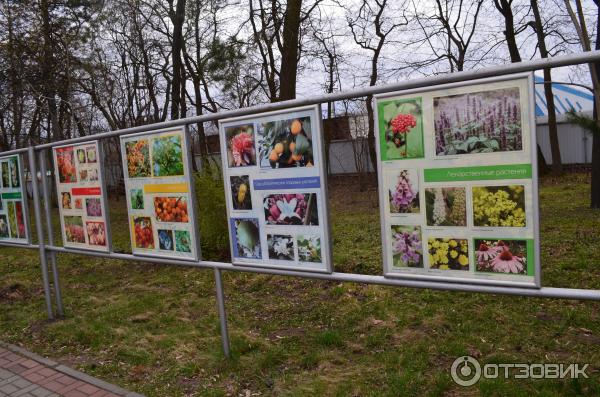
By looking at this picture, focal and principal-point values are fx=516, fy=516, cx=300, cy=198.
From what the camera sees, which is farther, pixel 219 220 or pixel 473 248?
pixel 219 220

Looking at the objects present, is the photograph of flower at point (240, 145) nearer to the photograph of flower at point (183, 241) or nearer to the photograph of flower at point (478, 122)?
the photograph of flower at point (183, 241)

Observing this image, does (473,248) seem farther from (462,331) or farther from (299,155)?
(462,331)

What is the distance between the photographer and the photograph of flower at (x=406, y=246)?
2609 millimetres

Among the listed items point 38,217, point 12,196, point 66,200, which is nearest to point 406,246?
point 66,200

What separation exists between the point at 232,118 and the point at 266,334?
200 centimetres

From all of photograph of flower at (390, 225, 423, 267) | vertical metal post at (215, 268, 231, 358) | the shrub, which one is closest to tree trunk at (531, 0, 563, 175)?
the shrub

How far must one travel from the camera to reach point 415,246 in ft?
8.59

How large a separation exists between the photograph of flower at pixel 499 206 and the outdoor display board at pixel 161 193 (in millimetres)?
2016

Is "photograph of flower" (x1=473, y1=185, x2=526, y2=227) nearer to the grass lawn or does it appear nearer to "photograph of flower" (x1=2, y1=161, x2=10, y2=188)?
the grass lawn

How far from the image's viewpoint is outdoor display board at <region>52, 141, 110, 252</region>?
4492mm

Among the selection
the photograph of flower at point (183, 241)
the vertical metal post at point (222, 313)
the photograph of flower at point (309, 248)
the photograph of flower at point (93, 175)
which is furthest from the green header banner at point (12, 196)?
the photograph of flower at point (309, 248)

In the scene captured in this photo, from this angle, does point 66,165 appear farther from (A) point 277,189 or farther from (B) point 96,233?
(A) point 277,189

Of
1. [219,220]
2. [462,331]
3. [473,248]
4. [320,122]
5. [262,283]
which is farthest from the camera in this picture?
[219,220]

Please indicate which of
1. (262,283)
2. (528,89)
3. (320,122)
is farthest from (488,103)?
(262,283)
